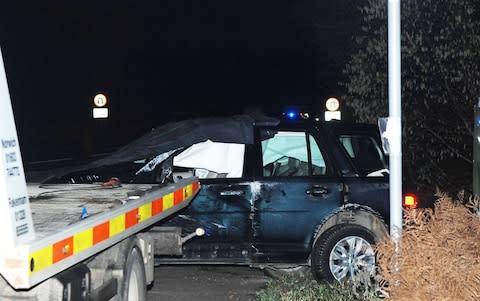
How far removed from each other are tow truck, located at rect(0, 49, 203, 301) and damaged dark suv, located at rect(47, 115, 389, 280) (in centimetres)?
48

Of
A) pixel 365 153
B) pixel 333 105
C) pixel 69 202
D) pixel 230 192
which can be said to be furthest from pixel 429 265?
pixel 333 105

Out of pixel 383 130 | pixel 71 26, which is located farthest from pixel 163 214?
pixel 71 26

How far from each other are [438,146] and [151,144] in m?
6.15

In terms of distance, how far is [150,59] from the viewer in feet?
157

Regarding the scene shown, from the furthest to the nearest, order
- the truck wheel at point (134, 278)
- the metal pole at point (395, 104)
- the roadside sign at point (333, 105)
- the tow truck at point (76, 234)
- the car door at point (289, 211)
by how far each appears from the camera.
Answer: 1. the roadside sign at point (333, 105)
2. the car door at point (289, 211)
3. the metal pole at point (395, 104)
4. the truck wheel at point (134, 278)
5. the tow truck at point (76, 234)

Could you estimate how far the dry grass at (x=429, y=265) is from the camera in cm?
441

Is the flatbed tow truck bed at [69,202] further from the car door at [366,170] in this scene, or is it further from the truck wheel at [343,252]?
the car door at [366,170]

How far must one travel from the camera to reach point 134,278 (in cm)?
563

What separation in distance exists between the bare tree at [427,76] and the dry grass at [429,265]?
17.3 ft

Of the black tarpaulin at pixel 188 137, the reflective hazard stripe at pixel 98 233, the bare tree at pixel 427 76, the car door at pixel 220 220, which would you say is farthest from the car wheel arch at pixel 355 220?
the bare tree at pixel 427 76

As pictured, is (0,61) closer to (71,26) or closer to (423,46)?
(423,46)

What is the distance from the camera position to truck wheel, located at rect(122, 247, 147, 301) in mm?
5230

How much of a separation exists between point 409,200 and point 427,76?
3854 mm

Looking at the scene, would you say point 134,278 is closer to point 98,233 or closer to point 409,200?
point 98,233
